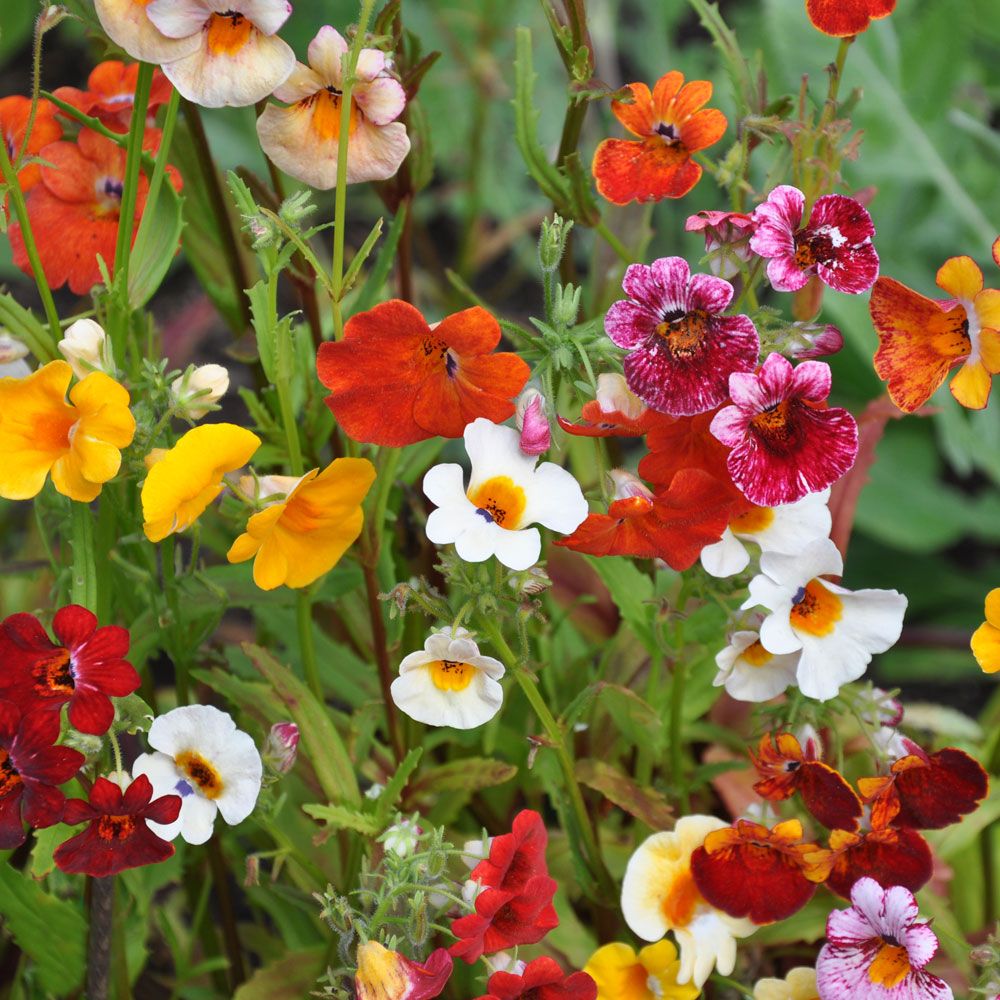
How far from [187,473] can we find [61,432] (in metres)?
0.08

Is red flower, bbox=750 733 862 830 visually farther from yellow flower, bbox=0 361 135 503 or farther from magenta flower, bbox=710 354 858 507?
yellow flower, bbox=0 361 135 503

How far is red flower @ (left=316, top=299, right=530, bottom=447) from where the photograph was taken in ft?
1.92

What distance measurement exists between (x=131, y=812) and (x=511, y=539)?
0.73ft

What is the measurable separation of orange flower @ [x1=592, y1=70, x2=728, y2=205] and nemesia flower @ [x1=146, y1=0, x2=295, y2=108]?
18 centimetres

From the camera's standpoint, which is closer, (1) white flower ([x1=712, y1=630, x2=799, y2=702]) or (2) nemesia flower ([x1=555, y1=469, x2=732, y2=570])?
(2) nemesia flower ([x1=555, y1=469, x2=732, y2=570])

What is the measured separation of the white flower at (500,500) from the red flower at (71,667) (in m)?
0.16

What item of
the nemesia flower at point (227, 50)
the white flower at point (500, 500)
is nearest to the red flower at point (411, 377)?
the white flower at point (500, 500)

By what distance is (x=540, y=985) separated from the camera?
24.4 inches

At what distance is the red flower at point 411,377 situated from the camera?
585 millimetres

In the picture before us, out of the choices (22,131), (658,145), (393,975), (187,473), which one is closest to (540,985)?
(393,975)

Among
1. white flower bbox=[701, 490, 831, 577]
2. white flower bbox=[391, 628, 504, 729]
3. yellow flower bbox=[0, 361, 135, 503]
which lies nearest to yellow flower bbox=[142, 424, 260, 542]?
yellow flower bbox=[0, 361, 135, 503]

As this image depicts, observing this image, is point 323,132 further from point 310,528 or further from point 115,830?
point 115,830

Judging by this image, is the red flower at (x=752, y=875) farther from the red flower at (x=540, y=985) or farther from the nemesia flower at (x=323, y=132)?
the nemesia flower at (x=323, y=132)

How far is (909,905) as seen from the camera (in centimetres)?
62
